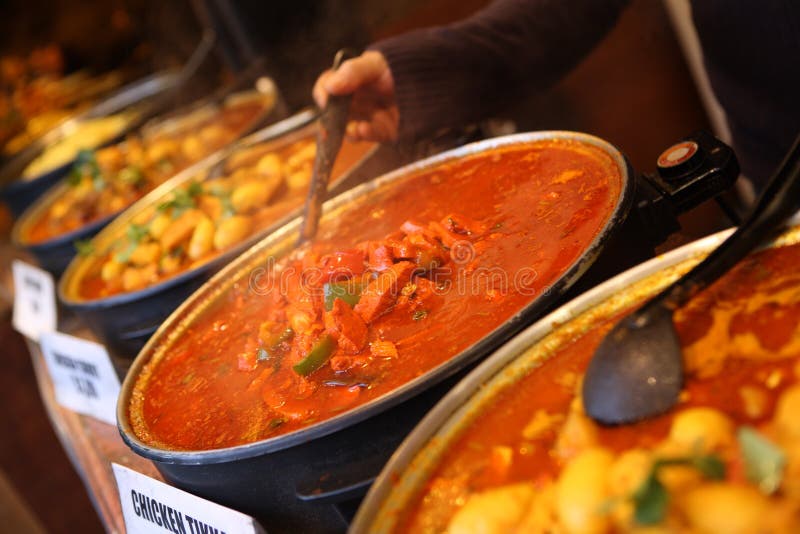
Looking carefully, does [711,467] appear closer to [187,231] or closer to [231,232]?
[231,232]

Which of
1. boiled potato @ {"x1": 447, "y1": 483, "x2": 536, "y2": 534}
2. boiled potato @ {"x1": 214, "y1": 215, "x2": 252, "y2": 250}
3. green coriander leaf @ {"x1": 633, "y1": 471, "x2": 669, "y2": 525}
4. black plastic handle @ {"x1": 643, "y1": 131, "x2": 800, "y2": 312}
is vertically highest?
green coriander leaf @ {"x1": 633, "y1": 471, "x2": 669, "y2": 525}

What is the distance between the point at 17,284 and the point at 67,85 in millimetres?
6668

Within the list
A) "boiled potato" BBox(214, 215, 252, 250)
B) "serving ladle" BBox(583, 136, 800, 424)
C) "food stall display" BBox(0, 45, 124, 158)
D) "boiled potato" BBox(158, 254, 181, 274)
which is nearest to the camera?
"serving ladle" BBox(583, 136, 800, 424)

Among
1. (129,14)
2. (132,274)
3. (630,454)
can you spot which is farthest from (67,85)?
(630,454)

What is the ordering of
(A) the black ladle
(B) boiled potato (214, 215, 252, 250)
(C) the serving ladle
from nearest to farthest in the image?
(C) the serving ladle → (A) the black ladle → (B) boiled potato (214, 215, 252, 250)

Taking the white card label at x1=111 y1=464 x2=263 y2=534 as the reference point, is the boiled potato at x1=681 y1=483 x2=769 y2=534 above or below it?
above

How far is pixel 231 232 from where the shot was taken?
2.85 m

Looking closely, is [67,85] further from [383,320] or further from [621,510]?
[621,510]

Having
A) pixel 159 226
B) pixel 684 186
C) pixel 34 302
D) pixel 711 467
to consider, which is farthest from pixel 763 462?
pixel 34 302

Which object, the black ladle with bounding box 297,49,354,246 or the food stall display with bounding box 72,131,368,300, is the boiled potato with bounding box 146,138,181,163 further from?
the black ladle with bounding box 297,49,354,246

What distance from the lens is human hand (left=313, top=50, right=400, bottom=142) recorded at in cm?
268

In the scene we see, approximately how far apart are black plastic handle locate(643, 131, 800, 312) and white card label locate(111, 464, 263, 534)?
93 cm

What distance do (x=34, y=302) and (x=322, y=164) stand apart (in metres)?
2.19

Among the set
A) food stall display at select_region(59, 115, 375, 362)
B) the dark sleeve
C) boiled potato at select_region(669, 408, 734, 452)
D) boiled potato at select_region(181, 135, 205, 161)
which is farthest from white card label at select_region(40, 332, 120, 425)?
boiled potato at select_region(669, 408, 734, 452)
